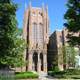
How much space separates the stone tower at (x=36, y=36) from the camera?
92.8 m

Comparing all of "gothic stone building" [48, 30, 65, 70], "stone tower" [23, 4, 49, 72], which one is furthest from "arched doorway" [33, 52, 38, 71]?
"gothic stone building" [48, 30, 65, 70]

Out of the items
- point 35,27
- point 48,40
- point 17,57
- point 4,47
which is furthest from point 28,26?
point 4,47

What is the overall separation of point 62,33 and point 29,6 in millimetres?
17223

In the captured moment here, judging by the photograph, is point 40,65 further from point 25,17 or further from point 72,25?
point 72,25

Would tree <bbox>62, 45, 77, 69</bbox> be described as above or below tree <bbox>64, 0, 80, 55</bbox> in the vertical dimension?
below

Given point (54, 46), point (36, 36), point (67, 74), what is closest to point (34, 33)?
point (36, 36)

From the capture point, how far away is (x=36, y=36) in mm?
98125

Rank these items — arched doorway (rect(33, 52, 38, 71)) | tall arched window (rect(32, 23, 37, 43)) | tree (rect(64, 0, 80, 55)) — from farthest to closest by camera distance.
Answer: tall arched window (rect(32, 23, 37, 43)) < arched doorway (rect(33, 52, 38, 71)) < tree (rect(64, 0, 80, 55))

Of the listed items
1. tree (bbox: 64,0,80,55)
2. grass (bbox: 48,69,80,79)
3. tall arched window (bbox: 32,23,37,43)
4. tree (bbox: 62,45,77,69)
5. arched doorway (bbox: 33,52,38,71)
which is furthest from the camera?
tall arched window (bbox: 32,23,37,43)

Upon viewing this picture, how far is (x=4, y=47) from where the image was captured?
30203 millimetres

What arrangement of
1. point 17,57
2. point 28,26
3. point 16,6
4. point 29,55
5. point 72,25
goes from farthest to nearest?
point 28,26
point 29,55
point 17,57
point 72,25
point 16,6

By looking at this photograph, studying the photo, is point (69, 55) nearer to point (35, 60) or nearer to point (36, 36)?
point (35, 60)

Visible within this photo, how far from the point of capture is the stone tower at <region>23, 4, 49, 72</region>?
9281 cm

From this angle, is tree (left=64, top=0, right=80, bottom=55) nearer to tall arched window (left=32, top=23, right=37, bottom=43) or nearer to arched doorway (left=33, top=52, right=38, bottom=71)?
arched doorway (left=33, top=52, right=38, bottom=71)
